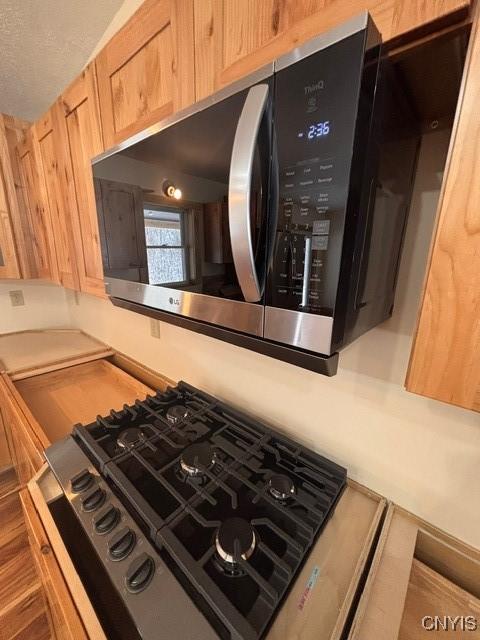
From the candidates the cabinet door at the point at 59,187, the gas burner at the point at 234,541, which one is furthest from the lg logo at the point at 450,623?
the cabinet door at the point at 59,187

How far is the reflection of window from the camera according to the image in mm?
596

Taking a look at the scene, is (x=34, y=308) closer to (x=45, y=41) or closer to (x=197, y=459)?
(x=45, y=41)

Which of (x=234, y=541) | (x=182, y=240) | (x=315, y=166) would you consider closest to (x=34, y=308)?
(x=182, y=240)

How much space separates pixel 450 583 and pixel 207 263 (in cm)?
88

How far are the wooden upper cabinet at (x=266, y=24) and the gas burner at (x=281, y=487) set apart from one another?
805 mm

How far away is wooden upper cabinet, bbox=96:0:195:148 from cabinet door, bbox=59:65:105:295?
8cm

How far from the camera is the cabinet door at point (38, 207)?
139cm

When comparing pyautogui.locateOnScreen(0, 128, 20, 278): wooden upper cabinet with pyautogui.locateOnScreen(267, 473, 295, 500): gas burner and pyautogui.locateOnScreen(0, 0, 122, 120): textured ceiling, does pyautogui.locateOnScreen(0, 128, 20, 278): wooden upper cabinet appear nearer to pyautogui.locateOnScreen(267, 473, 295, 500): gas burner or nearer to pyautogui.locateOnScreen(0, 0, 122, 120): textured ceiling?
pyautogui.locateOnScreen(0, 0, 122, 120): textured ceiling

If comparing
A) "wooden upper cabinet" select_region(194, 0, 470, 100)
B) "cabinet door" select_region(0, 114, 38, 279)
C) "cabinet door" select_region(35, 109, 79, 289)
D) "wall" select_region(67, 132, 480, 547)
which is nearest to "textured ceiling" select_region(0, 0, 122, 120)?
"cabinet door" select_region(0, 114, 38, 279)

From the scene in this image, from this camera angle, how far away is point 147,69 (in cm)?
64

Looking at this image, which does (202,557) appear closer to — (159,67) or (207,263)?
(207,263)

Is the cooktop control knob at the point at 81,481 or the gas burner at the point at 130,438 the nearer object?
the cooktop control knob at the point at 81,481

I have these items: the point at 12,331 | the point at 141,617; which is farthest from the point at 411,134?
the point at 12,331

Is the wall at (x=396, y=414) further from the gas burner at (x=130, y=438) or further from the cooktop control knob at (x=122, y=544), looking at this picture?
the cooktop control knob at (x=122, y=544)
